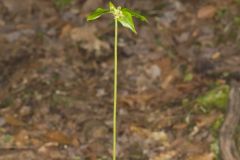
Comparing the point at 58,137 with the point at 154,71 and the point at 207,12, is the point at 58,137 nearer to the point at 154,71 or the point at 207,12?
the point at 154,71

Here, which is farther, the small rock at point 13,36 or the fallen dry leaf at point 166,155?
the small rock at point 13,36

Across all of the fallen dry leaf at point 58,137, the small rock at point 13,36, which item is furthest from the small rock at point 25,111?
the small rock at point 13,36

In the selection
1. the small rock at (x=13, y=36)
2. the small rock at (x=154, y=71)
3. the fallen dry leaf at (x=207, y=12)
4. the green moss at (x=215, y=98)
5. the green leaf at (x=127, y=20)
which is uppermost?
the fallen dry leaf at (x=207, y=12)

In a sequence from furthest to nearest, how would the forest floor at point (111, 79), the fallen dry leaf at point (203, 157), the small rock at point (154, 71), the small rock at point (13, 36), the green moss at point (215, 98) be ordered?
the small rock at point (13, 36)
the small rock at point (154, 71)
the green moss at point (215, 98)
the forest floor at point (111, 79)
the fallen dry leaf at point (203, 157)

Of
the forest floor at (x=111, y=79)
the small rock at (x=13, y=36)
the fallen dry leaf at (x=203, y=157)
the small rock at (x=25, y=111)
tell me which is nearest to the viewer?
the fallen dry leaf at (x=203, y=157)

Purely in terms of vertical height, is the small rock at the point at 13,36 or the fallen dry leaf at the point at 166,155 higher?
the small rock at the point at 13,36

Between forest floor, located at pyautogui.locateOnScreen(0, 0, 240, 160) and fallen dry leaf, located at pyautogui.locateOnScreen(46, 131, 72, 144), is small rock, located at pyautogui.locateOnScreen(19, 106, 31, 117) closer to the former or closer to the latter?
forest floor, located at pyautogui.locateOnScreen(0, 0, 240, 160)

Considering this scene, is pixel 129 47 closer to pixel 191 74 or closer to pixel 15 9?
pixel 191 74

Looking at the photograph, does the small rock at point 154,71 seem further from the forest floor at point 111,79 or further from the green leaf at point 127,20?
the green leaf at point 127,20
